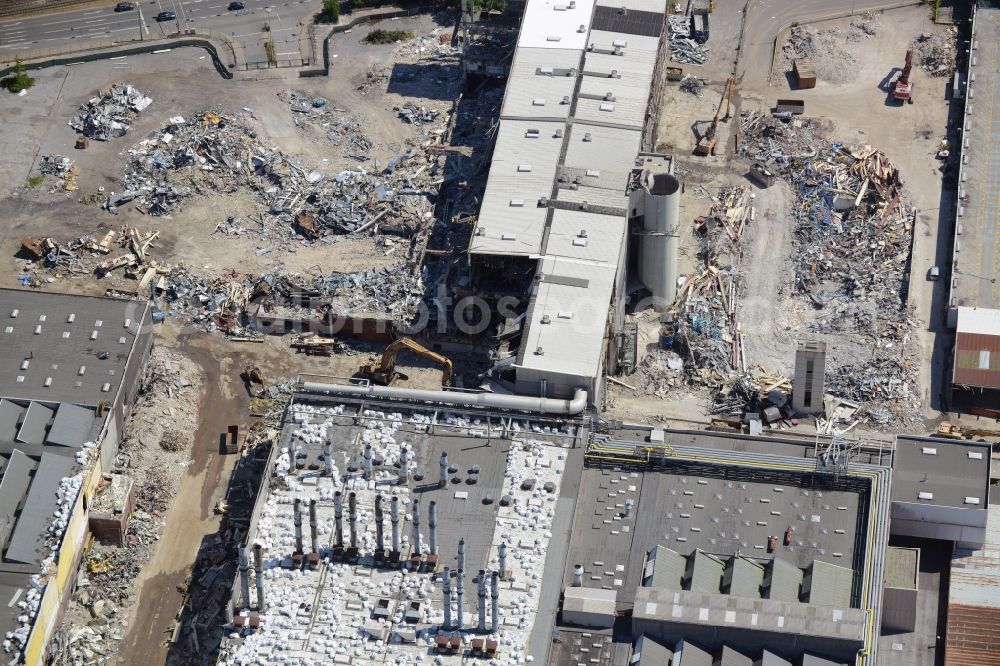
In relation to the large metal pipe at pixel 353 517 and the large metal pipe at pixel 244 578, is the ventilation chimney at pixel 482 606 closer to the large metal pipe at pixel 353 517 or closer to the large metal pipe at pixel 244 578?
the large metal pipe at pixel 353 517

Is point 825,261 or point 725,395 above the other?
point 825,261

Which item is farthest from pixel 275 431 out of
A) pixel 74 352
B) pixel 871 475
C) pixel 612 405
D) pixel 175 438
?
pixel 871 475

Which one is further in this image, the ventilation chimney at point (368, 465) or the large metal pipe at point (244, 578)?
the ventilation chimney at point (368, 465)

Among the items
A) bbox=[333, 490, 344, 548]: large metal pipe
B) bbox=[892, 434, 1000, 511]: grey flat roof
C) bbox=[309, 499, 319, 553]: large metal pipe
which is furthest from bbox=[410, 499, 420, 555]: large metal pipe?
bbox=[892, 434, 1000, 511]: grey flat roof

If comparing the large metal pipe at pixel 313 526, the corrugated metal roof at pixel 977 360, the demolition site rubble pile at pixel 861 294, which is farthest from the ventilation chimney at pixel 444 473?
the corrugated metal roof at pixel 977 360

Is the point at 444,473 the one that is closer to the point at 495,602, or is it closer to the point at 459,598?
the point at 459,598

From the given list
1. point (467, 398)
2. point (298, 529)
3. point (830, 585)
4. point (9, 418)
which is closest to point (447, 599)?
point (298, 529)

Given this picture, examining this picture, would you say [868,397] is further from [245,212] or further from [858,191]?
[245,212]
